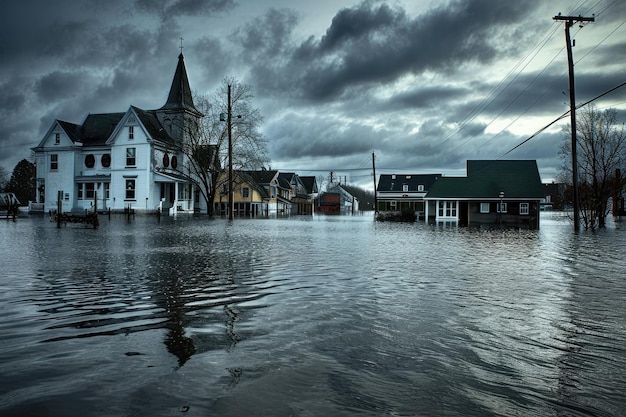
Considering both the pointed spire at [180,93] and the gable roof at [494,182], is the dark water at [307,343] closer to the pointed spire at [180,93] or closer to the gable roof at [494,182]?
the gable roof at [494,182]

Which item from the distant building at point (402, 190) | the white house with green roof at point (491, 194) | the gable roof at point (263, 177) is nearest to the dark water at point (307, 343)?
the white house with green roof at point (491, 194)

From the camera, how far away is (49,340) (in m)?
4.90

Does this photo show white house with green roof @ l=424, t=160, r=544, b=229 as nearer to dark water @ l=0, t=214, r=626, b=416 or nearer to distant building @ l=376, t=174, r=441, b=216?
distant building @ l=376, t=174, r=441, b=216

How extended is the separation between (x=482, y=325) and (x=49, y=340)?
5.02 m

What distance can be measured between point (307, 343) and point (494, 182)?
51.8 metres

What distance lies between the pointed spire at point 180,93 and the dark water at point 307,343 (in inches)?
2109

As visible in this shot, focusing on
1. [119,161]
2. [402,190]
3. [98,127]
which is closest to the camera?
[119,161]

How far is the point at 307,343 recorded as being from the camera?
4934mm

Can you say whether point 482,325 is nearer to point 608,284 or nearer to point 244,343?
point 244,343

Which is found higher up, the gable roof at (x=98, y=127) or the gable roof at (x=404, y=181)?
the gable roof at (x=98, y=127)

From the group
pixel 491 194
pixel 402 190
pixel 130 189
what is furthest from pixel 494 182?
pixel 402 190

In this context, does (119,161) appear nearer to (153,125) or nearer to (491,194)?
(153,125)

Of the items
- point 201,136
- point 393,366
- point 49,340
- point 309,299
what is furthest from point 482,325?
point 201,136

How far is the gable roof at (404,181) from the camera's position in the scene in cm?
9950
